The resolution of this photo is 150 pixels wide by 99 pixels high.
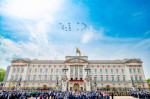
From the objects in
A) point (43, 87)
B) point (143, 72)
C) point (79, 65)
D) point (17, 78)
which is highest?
point (79, 65)

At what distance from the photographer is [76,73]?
52938 millimetres

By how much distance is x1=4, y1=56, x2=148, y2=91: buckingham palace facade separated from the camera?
5125 cm

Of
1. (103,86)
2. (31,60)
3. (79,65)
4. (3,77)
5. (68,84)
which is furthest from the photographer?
(3,77)

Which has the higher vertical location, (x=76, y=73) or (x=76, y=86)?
(x=76, y=73)

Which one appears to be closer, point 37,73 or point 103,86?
point 103,86

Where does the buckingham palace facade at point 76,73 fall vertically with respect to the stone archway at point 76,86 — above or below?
above

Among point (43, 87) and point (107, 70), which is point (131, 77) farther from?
point (43, 87)

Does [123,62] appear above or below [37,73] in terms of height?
above

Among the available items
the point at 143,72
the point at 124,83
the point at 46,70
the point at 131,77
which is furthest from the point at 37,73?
the point at 143,72

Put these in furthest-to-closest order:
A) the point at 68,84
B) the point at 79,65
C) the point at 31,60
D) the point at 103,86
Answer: the point at 31,60
the point at 79,65
the point at 103,86
the point at 68,84

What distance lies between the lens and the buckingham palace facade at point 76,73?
168 feet

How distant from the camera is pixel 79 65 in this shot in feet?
178

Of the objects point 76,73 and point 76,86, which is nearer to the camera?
point 76,86

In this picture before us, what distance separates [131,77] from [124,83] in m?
5.09
